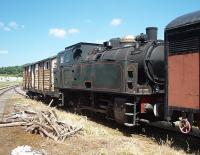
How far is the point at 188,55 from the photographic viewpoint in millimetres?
8742

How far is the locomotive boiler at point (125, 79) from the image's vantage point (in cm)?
1148

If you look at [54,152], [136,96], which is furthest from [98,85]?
[54,152]

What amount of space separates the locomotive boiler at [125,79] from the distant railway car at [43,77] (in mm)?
5299

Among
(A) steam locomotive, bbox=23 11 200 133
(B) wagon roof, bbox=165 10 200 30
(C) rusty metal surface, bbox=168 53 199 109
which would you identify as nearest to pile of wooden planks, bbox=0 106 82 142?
(A) steam locomotive, bbox=23 11 200 133

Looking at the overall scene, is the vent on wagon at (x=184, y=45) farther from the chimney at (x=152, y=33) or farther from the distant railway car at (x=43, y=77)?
the distant railway car at (x=43, y=77)

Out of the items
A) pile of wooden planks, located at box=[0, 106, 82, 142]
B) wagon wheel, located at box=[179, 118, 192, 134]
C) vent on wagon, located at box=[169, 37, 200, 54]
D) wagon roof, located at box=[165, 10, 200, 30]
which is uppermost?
wagon roof, located at box=[165, 10, 200, 30]

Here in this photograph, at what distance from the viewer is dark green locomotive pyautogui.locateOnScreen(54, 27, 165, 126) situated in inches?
452

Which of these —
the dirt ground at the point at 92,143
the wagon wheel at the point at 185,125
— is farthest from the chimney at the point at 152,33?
the wagon wheel at the point at 185,125

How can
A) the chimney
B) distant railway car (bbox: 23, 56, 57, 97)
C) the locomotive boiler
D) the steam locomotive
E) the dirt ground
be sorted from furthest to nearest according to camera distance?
distant railway car (bbox: 23, 56, 57, 97), the chimney, the locomotive boiler, the steam locomotive, the dirt ground

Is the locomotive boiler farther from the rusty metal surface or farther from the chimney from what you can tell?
the rusty metal surface

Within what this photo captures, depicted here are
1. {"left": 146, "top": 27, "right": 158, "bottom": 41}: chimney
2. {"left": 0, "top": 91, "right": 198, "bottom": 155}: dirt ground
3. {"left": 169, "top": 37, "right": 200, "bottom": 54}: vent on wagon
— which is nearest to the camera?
{"left": 169, "top": 37, "right": 200, "bottom": 54}: vent on wagon

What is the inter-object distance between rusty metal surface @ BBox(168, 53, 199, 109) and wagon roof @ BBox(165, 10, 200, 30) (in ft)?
2.53

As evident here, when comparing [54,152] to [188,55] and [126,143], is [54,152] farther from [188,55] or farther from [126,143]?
[188,55]

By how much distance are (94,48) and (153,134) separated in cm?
611
